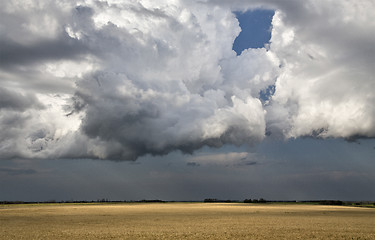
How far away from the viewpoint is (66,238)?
40.6 metres

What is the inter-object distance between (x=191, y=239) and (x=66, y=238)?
13551 millimetres

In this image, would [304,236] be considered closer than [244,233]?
Yes

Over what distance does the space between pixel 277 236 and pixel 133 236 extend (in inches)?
624

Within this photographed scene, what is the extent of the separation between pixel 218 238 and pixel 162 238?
19.4 feet

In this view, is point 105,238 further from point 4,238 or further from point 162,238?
point 4,238

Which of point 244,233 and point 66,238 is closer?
point 66,238

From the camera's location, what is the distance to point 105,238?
40156mm

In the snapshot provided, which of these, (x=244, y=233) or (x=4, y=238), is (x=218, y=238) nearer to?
(x=244, y=233)

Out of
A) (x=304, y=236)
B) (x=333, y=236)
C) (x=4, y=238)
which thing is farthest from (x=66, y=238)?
(x=333, y=236)

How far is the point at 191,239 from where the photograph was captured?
38938 mm

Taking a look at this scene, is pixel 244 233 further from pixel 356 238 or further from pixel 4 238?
pixel 4 238

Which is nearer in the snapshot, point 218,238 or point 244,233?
point 218,238

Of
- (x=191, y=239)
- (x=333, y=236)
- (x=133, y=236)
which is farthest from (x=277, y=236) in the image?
(x=133, y=236)

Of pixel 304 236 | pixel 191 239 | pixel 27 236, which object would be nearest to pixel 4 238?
pixel 27 236
